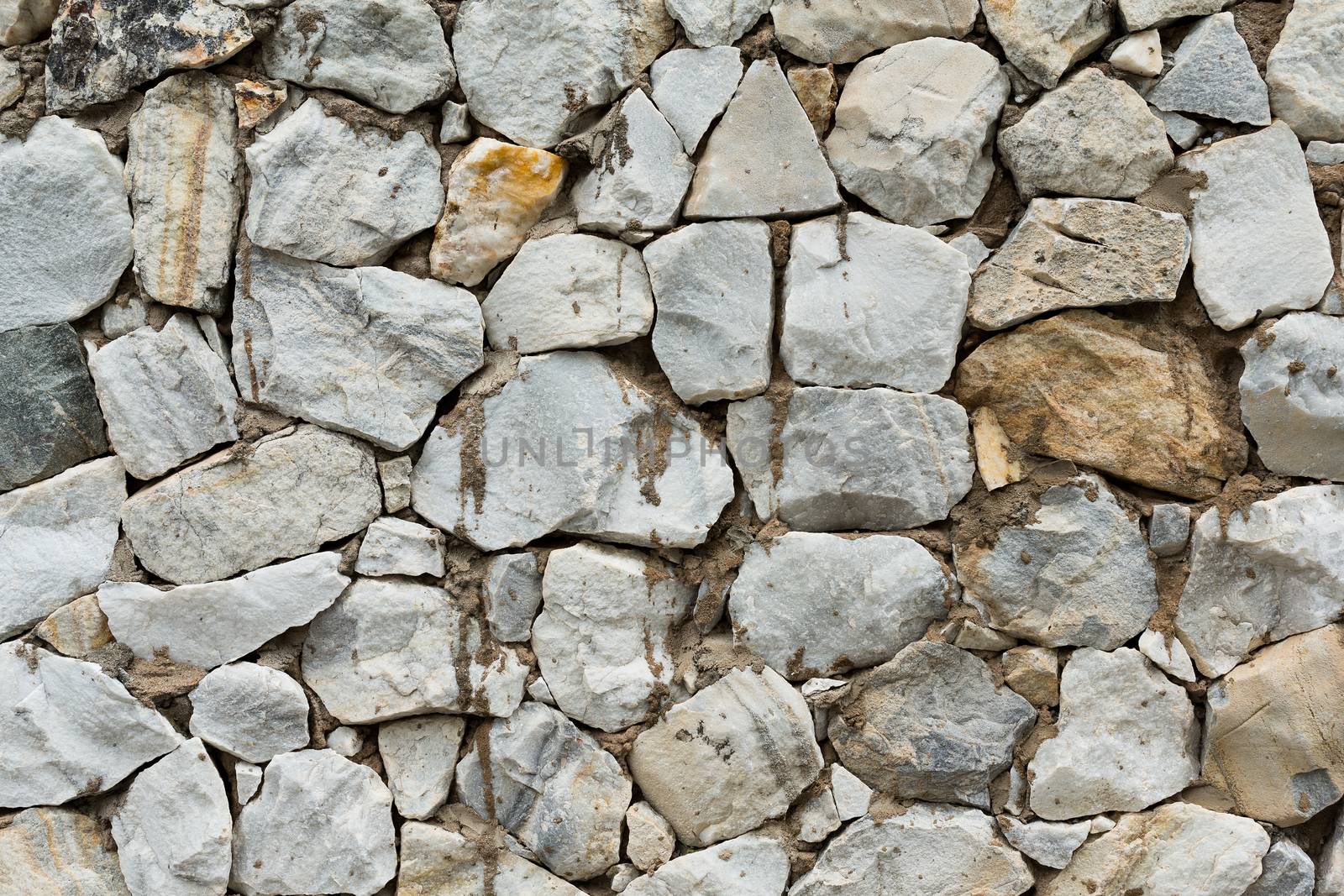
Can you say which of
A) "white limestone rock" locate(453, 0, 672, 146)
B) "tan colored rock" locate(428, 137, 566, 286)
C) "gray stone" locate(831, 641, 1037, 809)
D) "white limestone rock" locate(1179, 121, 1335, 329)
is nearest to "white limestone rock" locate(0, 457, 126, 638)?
"tan colored rock" locate(428, 137, 566, 286)

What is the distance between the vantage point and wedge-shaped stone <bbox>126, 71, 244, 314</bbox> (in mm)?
1739

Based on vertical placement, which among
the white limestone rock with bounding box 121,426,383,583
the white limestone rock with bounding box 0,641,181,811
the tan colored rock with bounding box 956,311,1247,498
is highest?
the tan colored rock with bounding box 956,311,1247,498

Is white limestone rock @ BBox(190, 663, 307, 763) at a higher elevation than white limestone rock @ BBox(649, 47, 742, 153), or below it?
below

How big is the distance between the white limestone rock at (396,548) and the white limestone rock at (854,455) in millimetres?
553

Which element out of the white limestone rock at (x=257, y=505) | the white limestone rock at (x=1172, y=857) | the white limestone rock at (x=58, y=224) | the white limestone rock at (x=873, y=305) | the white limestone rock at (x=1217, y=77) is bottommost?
the white limestone rock at (x=1172, y=857)

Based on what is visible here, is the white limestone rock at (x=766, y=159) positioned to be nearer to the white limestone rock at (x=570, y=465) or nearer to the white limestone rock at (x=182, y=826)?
the white limestone rock at (x=570, y=465)

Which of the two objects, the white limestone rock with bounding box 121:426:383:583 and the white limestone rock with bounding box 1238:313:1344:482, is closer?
the white limestone rock with bounding box 1238:313:1344:482

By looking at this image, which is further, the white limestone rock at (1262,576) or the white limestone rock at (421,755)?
the white limestone rock at (421,755)

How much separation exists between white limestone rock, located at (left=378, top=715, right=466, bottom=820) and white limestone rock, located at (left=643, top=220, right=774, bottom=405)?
748 mm

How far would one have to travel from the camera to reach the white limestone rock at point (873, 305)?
5.62ft

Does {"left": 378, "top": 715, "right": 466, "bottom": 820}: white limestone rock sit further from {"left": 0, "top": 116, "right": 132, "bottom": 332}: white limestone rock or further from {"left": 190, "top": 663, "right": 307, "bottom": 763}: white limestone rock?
{"left": 0, "top": 116, "right": 132, "bottom": 332}: white limestone rock

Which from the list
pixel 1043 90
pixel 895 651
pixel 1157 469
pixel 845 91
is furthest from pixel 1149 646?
pixel 845 91

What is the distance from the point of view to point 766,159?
5.66ft

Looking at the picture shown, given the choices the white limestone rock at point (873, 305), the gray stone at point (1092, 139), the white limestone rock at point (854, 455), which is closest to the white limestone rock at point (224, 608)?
the white limestone rock at point (854, 455)
